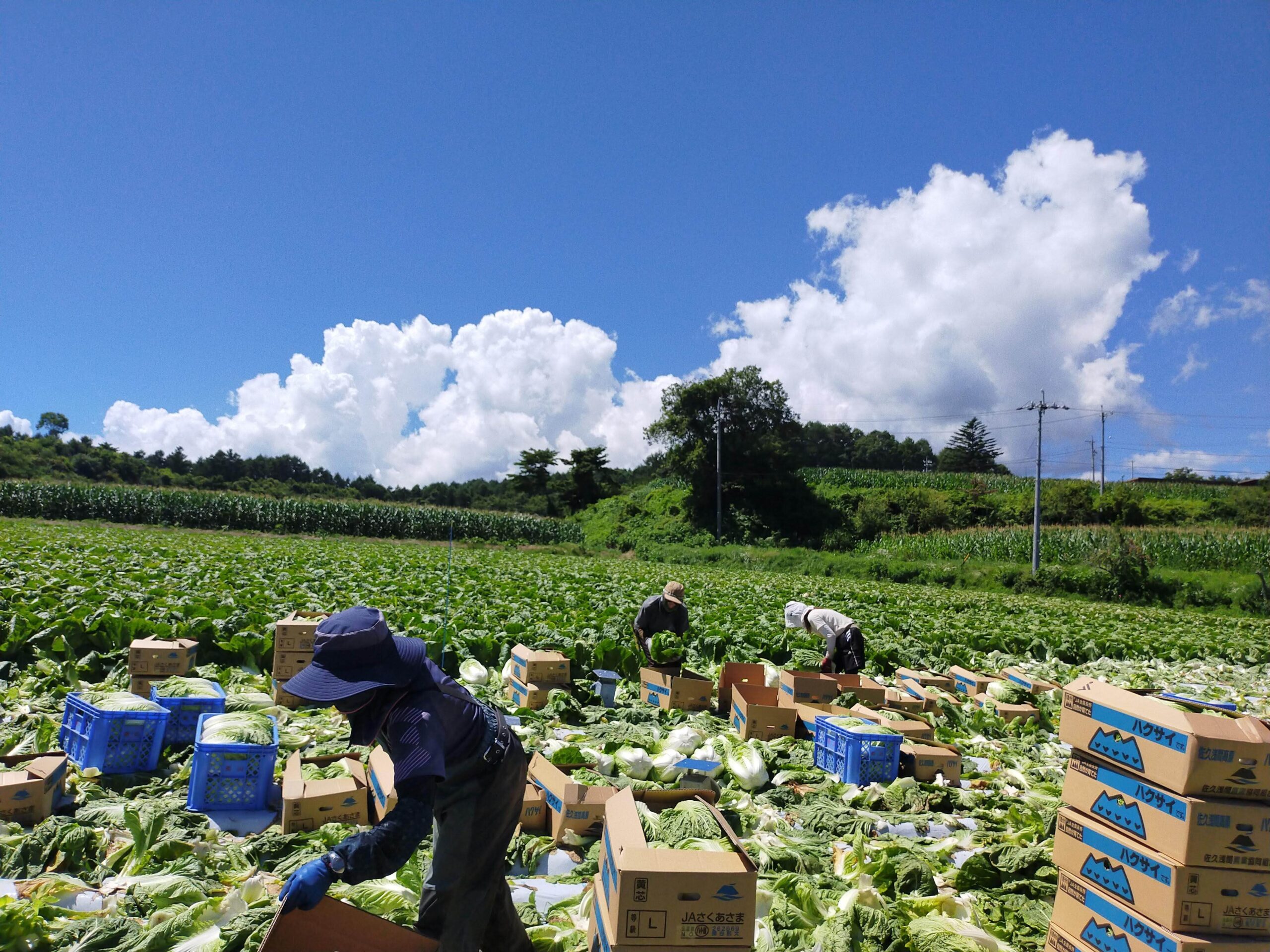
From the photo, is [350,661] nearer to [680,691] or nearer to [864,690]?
[680,691]

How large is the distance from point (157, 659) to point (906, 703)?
7269 mm

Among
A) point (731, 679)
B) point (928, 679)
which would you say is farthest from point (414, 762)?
point (928, 679)

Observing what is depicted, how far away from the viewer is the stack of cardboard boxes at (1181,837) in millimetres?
2908

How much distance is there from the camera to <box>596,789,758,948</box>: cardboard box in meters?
2.67

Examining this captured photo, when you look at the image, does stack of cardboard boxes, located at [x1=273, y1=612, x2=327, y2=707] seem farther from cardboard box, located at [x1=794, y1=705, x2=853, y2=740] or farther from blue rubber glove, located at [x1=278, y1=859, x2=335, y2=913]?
blue rubber glove, located at [x1=278, y1=859, x2=335, y2=913]

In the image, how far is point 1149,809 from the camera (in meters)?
3.08

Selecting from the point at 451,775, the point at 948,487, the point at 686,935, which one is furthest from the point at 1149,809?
the point at 948,487

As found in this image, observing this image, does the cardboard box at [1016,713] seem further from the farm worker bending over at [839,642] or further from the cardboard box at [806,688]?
the cardboard box at [806,688]

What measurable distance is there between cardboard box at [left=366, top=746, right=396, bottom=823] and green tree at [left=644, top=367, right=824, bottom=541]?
4075 centimetres

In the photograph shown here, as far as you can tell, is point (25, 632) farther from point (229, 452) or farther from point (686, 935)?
point (229, 452)

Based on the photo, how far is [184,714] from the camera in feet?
17.7

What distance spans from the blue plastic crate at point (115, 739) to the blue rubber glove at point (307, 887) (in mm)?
3534

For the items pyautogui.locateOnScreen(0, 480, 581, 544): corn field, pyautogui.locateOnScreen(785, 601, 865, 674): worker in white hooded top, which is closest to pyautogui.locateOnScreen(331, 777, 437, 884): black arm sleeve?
pyautogui.locateOnScreen(785, 601, 865, 674): worker in white hooded top

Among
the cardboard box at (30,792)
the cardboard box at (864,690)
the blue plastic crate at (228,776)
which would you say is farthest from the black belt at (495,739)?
the cardboard box at (864,690)
